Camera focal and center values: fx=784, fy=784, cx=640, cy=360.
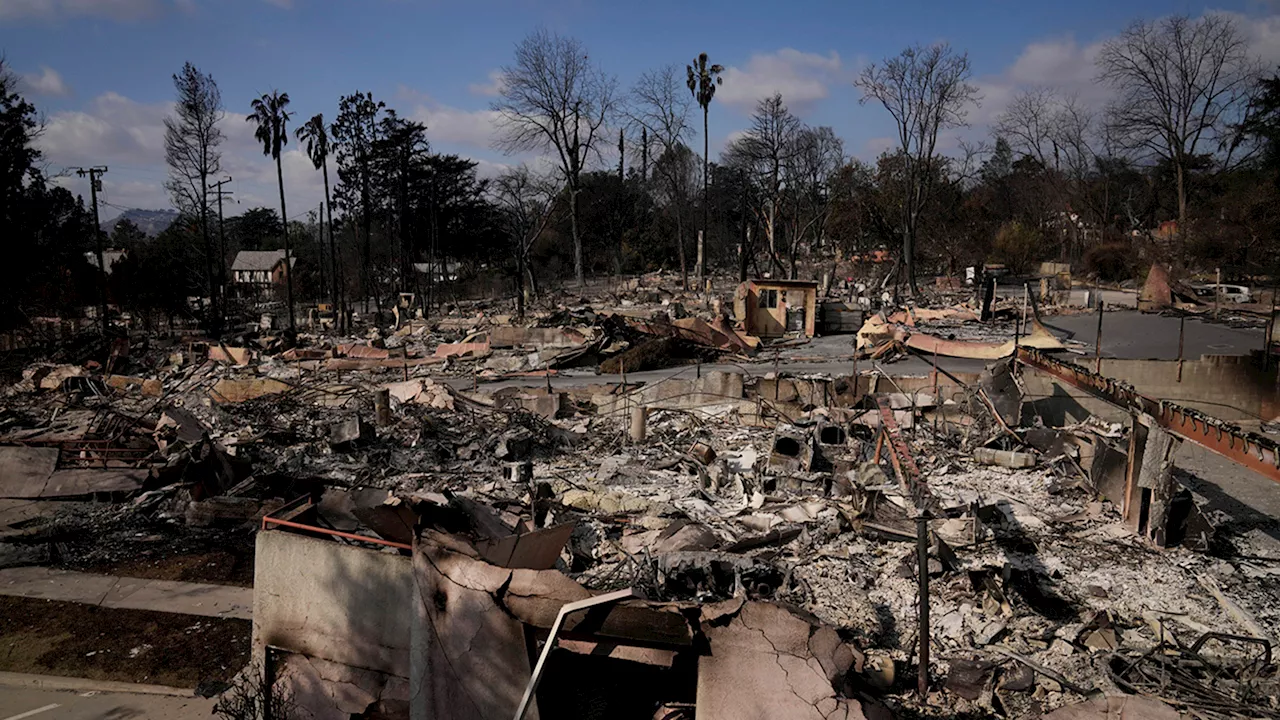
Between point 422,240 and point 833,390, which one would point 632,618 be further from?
point 422,240

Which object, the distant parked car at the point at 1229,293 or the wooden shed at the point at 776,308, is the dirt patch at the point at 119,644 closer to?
the wooden shed at the point at 776,308

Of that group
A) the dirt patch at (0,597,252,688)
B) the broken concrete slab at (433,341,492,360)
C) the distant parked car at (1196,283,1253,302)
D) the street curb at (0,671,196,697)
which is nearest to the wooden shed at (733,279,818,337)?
the broken concrete slab at (433,341,492,360)

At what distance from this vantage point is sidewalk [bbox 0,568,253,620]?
7.96 m

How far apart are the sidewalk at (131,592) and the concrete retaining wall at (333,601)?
2.87 m

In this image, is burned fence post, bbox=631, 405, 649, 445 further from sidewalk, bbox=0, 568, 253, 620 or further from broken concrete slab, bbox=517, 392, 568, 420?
sidewalk, bbox=0, 568, 253, 620

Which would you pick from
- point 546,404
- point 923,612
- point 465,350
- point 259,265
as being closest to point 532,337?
point 465,350

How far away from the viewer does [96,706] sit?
639cm

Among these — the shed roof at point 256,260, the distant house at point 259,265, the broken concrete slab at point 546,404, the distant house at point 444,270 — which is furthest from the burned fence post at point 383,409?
the shed roof at point 256,260

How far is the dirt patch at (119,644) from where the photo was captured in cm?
682

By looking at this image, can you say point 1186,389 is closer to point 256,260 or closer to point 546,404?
point 546,404

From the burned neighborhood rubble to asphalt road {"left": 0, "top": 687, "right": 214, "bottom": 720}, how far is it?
4.97 ft

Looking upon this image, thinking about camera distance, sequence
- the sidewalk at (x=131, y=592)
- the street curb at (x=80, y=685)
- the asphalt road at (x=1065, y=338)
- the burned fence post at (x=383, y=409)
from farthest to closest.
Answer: the asphalt road at (x=1065, y=338)
the burned fence post at (x=383, y=409)
the sidewalk at (x=131, y=592)
the street curb at (x=80, y=685)

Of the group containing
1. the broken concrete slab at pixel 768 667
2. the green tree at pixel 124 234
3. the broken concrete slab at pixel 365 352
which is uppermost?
the green tree at pixel 124 234

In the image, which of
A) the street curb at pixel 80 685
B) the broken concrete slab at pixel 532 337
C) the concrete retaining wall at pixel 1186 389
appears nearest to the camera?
the street curb at pixel 80 685
